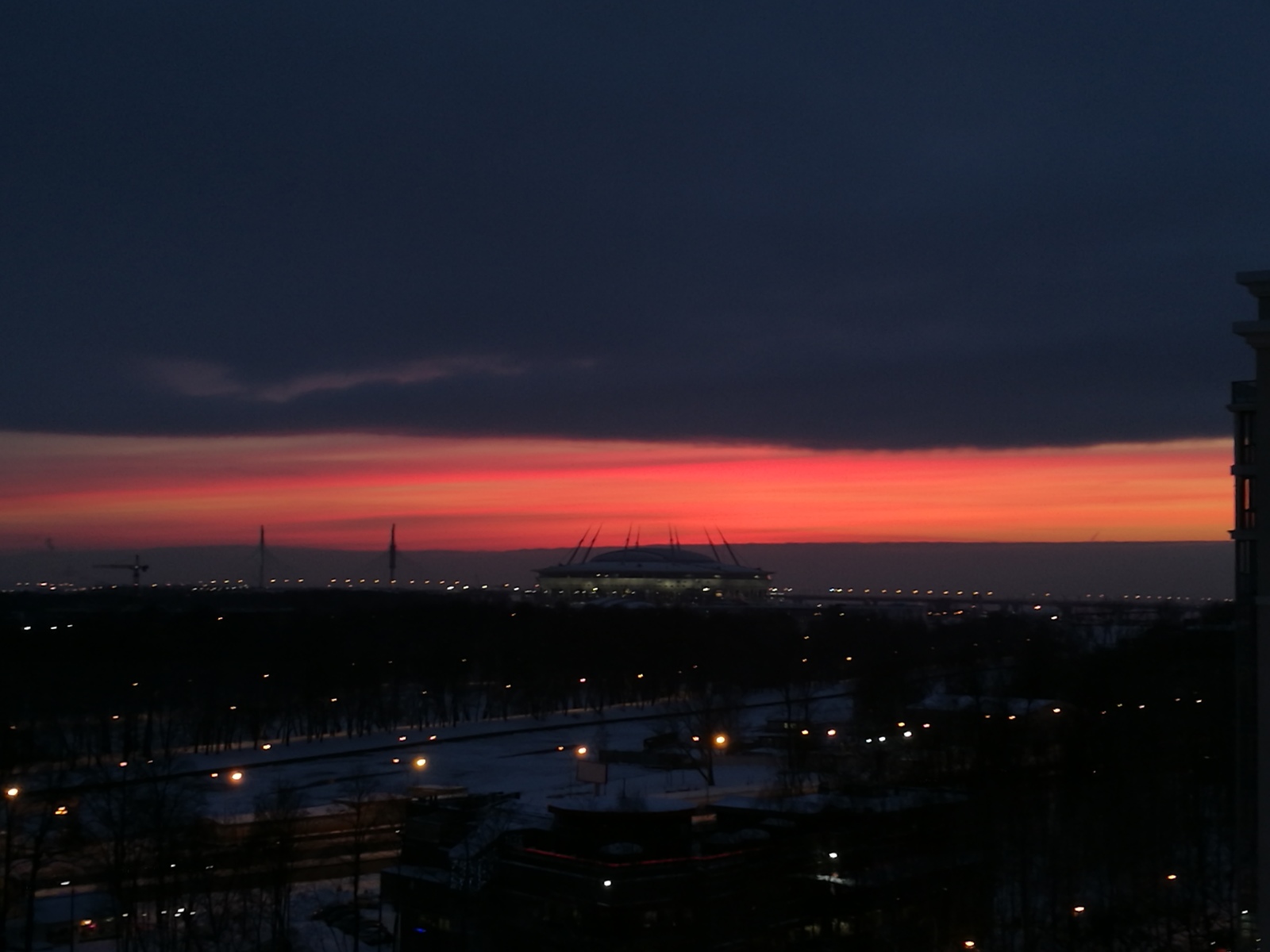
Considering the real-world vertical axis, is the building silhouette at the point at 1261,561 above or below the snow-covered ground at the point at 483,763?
above

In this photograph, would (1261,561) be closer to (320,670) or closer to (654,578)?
(320,670)

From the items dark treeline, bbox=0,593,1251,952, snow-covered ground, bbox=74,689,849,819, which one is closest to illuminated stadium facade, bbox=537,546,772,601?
dark treeline, bbox=0,593,1251,952

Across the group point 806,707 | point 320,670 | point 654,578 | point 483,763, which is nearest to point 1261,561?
point 483,763

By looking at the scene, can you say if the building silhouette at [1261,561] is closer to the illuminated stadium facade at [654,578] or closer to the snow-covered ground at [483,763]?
the snow-covered ground at [483,763]

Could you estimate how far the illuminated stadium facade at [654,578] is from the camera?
79.3 metres

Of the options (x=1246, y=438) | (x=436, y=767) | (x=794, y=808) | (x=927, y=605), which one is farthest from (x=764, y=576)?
(x=1246, y=438)

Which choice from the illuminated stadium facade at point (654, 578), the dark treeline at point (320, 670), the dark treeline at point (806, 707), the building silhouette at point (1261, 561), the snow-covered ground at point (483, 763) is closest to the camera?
the building silhouette at point (1261, 561)

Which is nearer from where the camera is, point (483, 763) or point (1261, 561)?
point (1261, 561)

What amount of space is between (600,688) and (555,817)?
14.6 m

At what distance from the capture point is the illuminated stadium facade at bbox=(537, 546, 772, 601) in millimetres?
79312

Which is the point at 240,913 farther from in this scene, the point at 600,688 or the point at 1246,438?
the point at 600,688

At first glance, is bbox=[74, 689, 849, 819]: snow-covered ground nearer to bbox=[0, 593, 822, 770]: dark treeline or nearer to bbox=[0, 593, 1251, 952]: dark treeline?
bbox=[0, 593, 1251, 952]: dark treeline

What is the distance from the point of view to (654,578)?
84562 millimetres

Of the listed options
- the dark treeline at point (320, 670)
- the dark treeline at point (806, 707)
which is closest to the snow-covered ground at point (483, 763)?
the dark treeline at point (806, 707)
